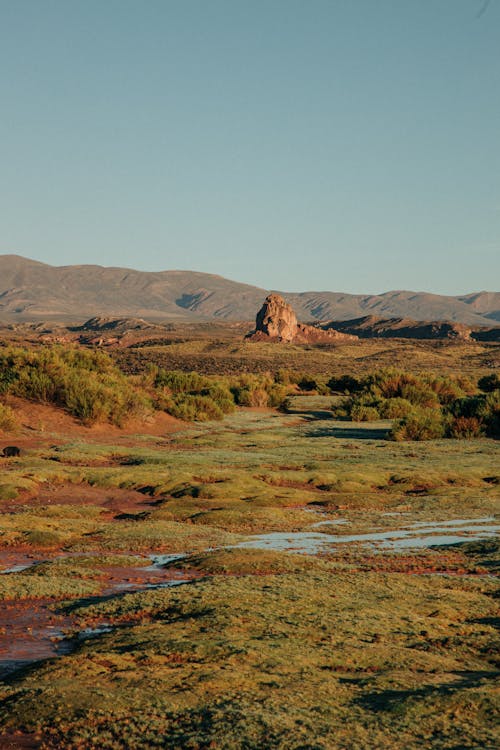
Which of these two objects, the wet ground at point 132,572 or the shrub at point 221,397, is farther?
the shrub at point 221,397

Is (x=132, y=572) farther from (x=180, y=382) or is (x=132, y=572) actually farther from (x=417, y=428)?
(x=180, y=382)

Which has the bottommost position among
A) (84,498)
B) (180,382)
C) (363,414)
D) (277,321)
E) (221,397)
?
(84,498)

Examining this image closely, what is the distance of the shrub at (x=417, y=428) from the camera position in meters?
34.2

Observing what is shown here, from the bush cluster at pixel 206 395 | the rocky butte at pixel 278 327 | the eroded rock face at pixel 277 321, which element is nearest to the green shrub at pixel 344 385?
the bush cluster at pixel 206 395

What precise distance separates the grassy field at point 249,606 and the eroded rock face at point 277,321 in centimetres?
10863

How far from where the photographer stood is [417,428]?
34.4 metres

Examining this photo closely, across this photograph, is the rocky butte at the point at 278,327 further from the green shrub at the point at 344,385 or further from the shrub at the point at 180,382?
the shrub at the point at 180,382

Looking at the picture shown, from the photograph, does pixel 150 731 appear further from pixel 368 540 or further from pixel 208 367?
pixel 208 367

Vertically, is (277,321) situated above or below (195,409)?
above

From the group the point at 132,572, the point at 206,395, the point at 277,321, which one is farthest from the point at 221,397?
the point at 277,321

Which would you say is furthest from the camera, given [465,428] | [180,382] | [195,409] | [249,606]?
[180,382]

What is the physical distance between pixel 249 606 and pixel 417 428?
25.0 metres

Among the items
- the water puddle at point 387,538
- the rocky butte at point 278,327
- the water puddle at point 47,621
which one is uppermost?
the rocky butte at point 278,327

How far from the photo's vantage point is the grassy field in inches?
266
